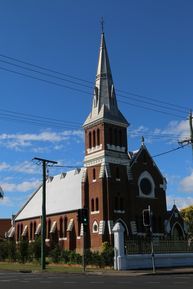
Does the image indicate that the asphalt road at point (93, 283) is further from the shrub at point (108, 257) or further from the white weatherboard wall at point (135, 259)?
the shrub at point (108, 257)

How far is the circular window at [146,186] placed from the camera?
63125 millimetres

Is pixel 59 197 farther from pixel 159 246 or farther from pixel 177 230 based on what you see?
pixel 159 246

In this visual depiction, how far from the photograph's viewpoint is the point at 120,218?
192 ft

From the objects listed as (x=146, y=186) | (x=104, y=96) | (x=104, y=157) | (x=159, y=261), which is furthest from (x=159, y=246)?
(x=104, y=96)

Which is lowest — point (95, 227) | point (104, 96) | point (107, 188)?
point (95, 227)

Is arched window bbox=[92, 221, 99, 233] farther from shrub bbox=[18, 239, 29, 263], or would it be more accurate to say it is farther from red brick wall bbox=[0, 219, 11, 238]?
→ red brick wall bbox=[0, 219, 11, 238]

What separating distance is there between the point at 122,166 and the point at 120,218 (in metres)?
6.99

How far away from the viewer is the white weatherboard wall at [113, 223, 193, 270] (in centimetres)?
3705

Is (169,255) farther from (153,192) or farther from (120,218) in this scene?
(153,192)

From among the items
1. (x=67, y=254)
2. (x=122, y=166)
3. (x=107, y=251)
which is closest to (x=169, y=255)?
(x=107, y=251)

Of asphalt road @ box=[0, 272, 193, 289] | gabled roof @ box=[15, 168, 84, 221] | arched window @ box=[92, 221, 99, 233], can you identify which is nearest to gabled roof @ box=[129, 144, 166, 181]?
gabled roof @ box=[15, 168, 84, 221]

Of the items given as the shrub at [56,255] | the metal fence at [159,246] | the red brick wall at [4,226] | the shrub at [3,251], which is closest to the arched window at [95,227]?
the shrub at [56,255]

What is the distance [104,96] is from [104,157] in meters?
9.33

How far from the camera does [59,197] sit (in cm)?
6981
